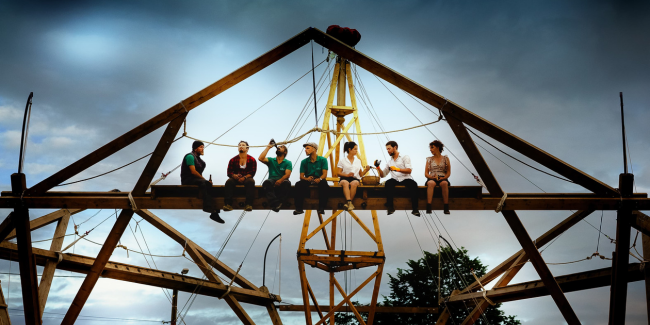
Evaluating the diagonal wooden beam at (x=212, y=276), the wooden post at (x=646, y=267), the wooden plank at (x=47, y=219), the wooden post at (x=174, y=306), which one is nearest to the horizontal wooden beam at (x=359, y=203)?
the wooden post at (x=646, y=267)

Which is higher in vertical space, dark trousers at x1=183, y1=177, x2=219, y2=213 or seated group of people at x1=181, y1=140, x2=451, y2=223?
seated group of people at x1=181, y1=140, x2=451, y2=223

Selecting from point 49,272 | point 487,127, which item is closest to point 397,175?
point 487,127

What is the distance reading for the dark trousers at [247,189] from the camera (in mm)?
9688

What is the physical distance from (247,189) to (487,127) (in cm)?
427

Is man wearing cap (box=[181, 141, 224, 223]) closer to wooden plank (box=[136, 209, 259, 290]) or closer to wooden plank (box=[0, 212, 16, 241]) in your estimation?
wooden plank (box=[136, 209, 259, 290])

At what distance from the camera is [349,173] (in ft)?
33.0

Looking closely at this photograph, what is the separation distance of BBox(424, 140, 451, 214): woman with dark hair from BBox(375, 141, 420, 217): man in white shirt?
0.82 ft

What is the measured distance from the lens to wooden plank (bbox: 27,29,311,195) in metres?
9.46

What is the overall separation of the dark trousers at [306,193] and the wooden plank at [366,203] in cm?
12

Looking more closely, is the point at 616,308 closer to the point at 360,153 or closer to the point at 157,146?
the point at 360,153

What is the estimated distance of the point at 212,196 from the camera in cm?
982

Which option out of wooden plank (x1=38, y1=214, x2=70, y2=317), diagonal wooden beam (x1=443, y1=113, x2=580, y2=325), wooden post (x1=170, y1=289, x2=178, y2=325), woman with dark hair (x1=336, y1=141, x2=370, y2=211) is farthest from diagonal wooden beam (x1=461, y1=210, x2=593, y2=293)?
wooden plank (x1=38, y1=214, x2=70, y2=317)

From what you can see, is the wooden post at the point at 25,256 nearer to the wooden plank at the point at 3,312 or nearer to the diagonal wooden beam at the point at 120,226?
the diagonal wooden beam at the point at 120,226

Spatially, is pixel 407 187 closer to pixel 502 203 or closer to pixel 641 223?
pixel 502 203
